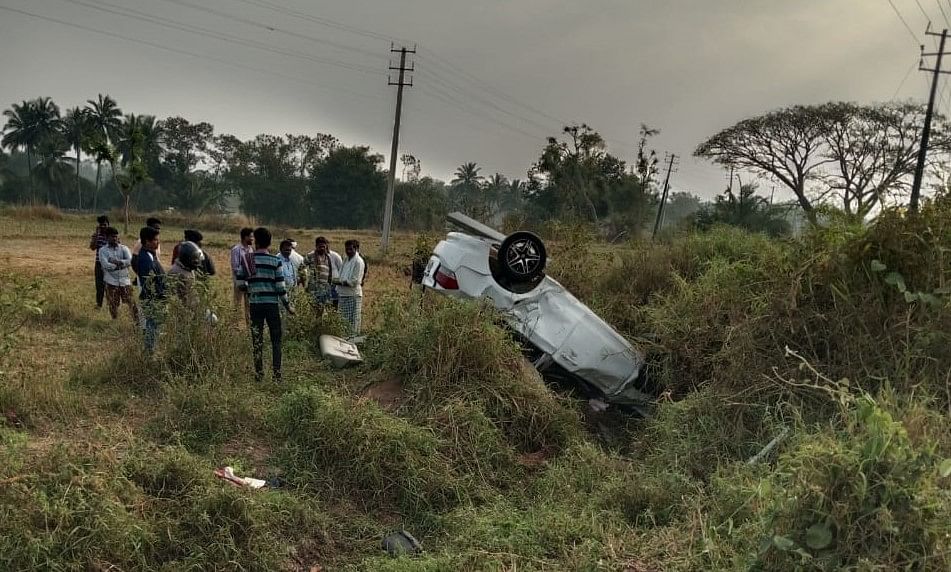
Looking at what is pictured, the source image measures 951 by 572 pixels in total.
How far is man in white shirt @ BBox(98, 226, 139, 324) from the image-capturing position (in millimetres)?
7504

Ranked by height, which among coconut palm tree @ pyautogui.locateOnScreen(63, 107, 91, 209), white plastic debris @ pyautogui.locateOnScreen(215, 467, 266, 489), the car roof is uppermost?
coconut palm tree @ pyautogui.locateOnScreen(63, 107, 91, 209)

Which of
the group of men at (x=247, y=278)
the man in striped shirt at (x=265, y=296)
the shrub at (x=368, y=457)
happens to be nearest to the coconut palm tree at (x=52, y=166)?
the group of men at (x=247, y=278)

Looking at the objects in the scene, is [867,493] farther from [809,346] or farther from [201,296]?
[201,296]

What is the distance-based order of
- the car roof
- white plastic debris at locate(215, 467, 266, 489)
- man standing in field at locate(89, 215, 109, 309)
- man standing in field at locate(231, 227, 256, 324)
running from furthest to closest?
man standing in field at locate(89, 215, 109, 309), man standing in field at locate(231, 227, 256, 324), the car roof, white plastic debris at locate(215, 467, 266, 489)

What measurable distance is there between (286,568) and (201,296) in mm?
3035

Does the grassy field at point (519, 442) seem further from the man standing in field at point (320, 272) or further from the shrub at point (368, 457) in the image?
the man standing in field at point (320, 272)

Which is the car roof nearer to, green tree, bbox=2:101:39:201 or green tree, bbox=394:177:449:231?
green tree, bbox=394:177:449:231

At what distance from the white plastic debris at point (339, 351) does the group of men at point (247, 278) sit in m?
0.50

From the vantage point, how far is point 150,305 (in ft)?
17.4

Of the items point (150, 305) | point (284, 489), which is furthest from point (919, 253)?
point (150, 305)

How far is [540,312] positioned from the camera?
5531 millimetres

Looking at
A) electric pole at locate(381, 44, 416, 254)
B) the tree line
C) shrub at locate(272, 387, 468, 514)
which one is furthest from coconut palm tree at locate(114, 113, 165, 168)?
shrub at locate(272, 387, 468, 514)

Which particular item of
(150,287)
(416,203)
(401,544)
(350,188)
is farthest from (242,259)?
(350,188)

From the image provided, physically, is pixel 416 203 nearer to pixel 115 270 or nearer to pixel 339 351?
pixel 115 270
